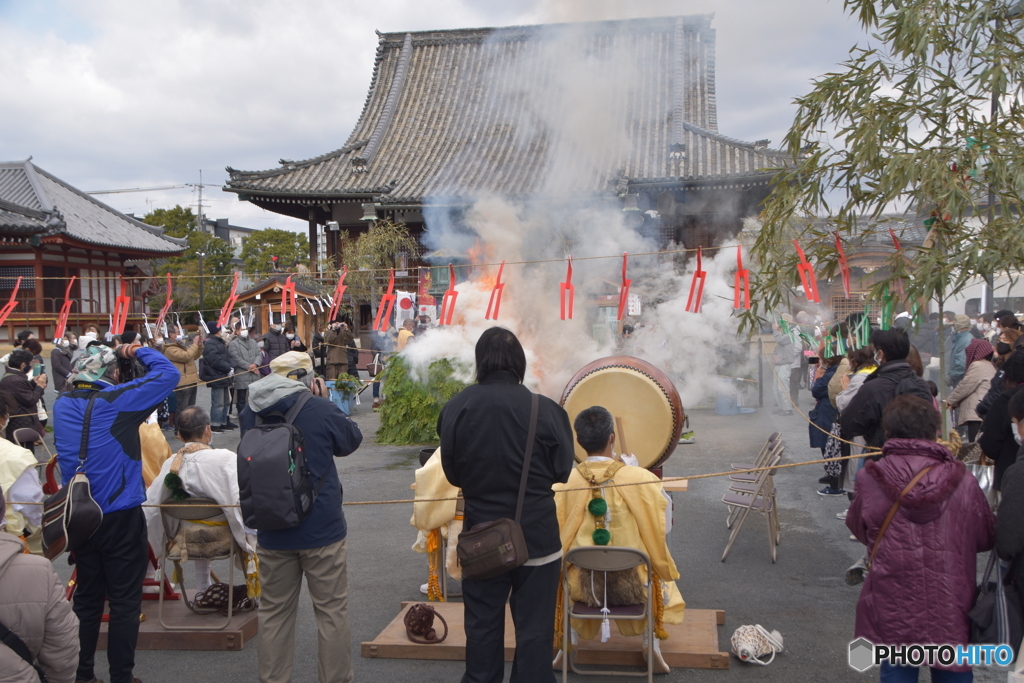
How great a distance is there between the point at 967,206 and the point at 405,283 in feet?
39.0

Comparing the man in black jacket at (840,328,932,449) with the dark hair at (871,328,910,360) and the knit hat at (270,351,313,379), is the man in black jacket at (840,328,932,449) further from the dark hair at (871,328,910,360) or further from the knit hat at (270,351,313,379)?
the knit hat at (270,351,313,379)

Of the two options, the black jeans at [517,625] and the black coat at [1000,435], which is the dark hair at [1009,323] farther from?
the black jeans at [517,625]

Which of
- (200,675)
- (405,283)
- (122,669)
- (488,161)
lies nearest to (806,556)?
(200,675)

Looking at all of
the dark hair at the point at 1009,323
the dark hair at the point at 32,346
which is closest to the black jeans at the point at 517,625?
the dark hair at the point at 1009,323

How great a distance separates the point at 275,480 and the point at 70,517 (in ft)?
2.86

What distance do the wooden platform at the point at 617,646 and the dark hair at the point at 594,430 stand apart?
1010mm

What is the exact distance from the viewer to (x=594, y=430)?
3215mm

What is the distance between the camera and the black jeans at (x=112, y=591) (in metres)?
3.12

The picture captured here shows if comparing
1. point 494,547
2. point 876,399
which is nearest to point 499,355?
point 494,547

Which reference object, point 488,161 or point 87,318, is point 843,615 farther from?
point 87,318

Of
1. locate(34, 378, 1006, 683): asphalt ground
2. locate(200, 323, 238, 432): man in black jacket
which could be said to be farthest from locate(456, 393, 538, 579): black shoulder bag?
locate(200, 323, 238, 432): man in black jacket

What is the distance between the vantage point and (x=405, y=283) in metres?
14.9

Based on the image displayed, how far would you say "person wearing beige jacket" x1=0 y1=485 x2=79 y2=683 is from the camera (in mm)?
1937

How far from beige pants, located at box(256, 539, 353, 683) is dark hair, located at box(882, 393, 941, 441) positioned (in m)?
2.21
